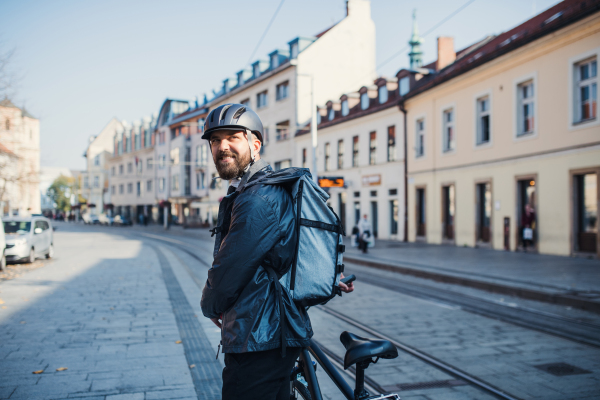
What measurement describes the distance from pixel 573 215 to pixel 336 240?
1702 cm

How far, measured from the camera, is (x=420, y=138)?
2744 centimetres

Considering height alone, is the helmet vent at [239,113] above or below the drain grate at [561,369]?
above

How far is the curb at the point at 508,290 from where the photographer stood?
8868mm

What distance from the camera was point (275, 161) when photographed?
1752 inches

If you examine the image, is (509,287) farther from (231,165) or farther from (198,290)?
(231,165)

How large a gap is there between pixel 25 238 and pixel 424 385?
15514 mm

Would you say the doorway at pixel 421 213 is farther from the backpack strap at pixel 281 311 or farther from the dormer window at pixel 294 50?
the backpack strap at pixel 281 311

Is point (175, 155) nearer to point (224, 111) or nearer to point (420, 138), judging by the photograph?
point (420, 138)

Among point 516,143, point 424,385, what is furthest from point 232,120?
point 516,143

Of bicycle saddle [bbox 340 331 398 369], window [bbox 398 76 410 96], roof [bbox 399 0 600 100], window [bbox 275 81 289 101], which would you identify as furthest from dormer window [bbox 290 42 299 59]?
bicycle saddle [bbox 340 331 398 369]

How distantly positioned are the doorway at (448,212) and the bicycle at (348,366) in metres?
22.3

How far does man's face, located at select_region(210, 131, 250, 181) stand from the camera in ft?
8.20

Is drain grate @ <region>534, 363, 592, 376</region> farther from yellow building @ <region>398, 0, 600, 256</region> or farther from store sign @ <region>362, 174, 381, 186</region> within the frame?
store sign @ <region>362, 174, 381, 186</region>

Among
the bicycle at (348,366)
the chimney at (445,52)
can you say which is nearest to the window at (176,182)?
the chimney at (445,52)
